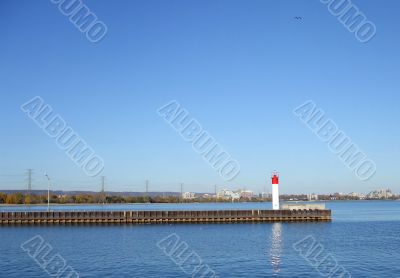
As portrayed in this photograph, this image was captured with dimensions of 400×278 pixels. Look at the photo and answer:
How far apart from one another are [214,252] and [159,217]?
33067 millimetres

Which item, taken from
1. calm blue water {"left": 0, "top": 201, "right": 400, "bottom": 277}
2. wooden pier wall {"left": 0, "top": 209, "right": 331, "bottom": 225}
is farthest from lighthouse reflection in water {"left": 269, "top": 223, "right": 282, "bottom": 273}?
wooden pier wall {"left": 0, "top": 209, "right": 331, "bottom": 225}

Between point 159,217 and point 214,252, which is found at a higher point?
point 159,217

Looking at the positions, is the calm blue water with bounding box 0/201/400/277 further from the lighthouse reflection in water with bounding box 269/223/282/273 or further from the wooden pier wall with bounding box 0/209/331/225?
the wooden pier wall with bounding box 0/209/331/225

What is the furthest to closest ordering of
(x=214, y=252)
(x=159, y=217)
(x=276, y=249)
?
Answer: 1. (x=159, y=217)
2. (x=276, y=249)
3. (x=214, y=252)

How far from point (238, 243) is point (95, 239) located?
14.6 metres

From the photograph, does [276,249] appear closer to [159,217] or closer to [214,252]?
[214,252]

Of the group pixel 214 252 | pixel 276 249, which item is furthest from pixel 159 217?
pixel 214 252

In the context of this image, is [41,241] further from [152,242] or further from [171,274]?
[171,274]

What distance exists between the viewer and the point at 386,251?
39656mm

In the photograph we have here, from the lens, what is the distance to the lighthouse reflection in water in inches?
1282

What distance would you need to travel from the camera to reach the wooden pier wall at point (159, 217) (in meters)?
70.1

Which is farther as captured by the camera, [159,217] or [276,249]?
A: [159,217]

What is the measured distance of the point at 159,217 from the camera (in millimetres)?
70562

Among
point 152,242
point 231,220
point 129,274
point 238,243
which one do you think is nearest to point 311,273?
point 129,274
